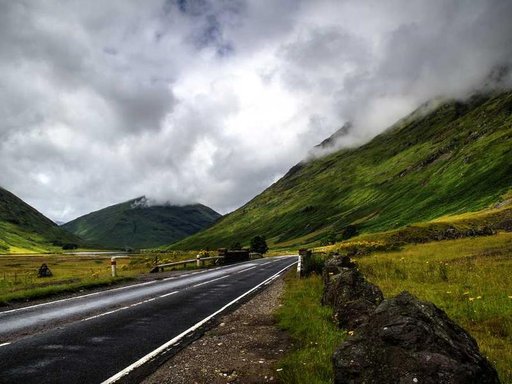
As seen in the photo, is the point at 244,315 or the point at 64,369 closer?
the point at 64,369

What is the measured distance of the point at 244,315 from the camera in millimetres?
15039

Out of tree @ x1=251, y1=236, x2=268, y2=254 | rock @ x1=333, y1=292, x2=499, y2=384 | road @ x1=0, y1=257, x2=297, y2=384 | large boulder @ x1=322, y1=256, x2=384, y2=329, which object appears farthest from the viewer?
tree @ x1=251, y1=236, x2=268, y2=254

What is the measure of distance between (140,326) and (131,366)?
4.43 metres

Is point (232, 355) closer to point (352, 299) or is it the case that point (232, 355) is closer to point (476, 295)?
point (352, 299)

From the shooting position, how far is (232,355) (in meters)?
9.55

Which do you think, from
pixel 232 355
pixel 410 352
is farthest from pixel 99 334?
pixel 410 352

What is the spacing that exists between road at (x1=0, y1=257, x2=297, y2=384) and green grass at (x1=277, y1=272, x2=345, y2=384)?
8.47 ft

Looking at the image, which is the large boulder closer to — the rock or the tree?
the rock

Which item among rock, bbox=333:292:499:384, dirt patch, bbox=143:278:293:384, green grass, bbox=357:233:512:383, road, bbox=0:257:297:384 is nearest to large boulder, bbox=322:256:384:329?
dirt patch, bbox=143:278:293:384

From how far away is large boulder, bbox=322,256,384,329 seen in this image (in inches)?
425

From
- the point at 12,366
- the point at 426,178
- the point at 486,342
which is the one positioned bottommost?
the point at 486,342

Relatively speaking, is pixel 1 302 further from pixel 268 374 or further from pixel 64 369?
pixel 268 374

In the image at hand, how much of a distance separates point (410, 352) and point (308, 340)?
477 cm

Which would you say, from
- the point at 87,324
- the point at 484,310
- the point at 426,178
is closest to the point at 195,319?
the point at 87,324
